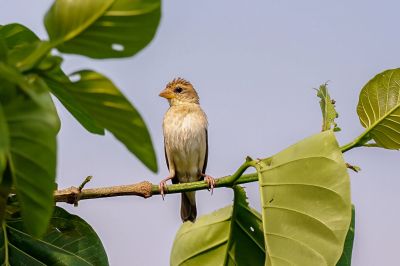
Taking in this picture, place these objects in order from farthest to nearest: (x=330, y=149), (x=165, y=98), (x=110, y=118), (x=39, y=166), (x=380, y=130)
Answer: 1. (x=165, y=98)
2. (x=380, y=130)
3. (x=330, y=149)
4. (x=110, y=118)
5. (x=39, y=166)

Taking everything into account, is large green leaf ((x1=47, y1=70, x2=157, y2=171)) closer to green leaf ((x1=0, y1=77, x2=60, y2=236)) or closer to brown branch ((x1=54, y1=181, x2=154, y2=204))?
green leaf ((x1=0, y1=77, x2=60, y2=236))

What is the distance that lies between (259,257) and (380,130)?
549mm

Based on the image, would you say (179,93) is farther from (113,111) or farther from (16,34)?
(113,111)

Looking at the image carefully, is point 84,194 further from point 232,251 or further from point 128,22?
point 128,22

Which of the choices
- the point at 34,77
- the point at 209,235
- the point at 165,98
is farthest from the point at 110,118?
the point at 165,98

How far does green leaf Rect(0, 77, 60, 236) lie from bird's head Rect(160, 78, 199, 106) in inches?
246

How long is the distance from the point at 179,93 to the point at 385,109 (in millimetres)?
5216

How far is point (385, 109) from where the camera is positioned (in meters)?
2.25

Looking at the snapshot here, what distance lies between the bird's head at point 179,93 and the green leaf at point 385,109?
5.05 metres

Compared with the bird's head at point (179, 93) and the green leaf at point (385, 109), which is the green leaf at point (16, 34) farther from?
the bird's head at point (179, 93)

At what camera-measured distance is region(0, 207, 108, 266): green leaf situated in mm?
2123

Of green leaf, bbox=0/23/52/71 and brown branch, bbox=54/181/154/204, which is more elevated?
green leaf, bbox=0/23/52/71

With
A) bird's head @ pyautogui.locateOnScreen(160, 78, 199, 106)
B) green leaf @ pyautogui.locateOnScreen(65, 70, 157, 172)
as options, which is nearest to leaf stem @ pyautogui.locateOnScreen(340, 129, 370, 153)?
green leaf @ pyautogui.locateOnScreen(65, 70, 157, 172)

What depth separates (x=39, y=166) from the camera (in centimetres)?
98
